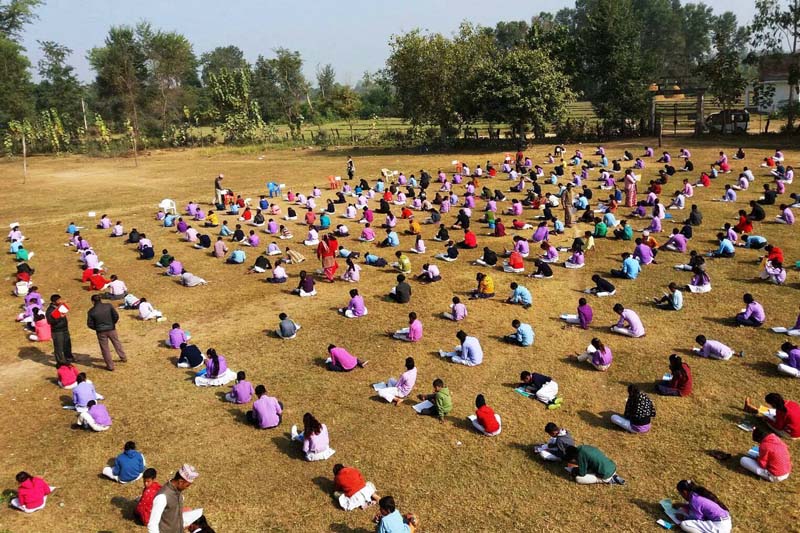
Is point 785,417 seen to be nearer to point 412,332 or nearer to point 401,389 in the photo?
point 401,389

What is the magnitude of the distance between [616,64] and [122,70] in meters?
58.9

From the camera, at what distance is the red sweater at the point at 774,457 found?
31.5 feet

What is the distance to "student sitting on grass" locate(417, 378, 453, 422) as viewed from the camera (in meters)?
11.8

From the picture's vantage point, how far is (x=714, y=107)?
188 feet

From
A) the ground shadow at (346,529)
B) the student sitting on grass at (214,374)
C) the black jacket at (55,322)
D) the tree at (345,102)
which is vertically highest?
the tree at (345,102)

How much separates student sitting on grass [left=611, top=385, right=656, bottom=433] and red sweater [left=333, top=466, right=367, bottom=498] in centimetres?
539

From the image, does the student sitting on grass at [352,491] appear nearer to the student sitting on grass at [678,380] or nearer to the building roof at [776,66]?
the student sitting on grass at [678,380]

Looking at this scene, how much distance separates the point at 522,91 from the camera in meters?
42.8

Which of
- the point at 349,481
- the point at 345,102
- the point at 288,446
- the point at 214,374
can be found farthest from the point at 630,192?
the point at 345,102

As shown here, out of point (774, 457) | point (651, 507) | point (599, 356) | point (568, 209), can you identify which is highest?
point (568, 209)

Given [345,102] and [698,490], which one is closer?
[698,490]

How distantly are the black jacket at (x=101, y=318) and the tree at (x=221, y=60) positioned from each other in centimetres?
11272

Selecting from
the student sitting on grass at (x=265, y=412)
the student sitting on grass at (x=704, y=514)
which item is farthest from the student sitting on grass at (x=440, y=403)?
the student sitting on grass at (x=704, y=514)

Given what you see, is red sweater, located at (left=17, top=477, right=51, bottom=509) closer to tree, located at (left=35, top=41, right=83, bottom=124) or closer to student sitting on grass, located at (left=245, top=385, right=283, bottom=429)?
student sitting on grass, located at (left=245, top=385, right=283, bottom=429)
